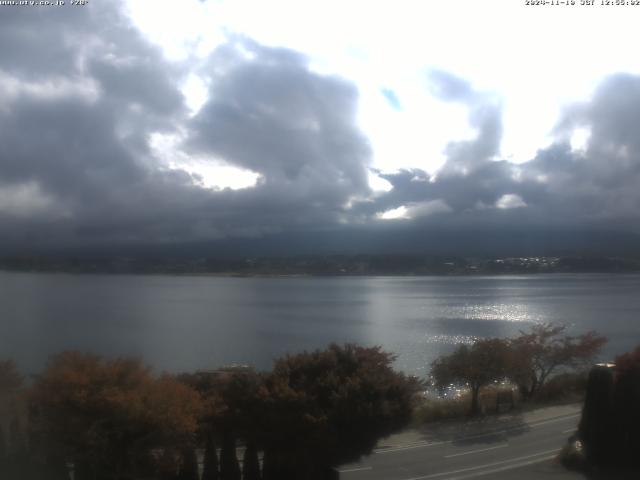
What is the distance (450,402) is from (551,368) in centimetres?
860

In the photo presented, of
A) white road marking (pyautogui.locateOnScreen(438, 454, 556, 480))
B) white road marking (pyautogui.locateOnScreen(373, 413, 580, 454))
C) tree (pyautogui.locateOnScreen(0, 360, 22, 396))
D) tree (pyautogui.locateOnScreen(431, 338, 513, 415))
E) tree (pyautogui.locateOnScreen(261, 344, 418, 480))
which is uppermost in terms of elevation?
tree (pyautogui.locateOnScreen(0, 360, 22, 396))

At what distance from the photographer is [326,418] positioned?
15.4m

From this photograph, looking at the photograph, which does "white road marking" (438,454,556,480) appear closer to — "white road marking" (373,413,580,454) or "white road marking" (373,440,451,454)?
"white road marking" (373,413,580,454)

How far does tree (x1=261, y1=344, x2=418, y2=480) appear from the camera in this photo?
15.5 metres

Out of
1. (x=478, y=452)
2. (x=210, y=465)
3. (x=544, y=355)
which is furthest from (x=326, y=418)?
(x=544, y=355)

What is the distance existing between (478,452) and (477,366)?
10.2 meters

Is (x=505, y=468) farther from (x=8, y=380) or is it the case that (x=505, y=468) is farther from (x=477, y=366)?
(x=8, y=380)

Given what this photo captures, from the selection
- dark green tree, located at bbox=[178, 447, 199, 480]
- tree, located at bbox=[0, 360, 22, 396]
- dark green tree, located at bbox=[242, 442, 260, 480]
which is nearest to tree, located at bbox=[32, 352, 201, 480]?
dark green tree, located at bbox=[178, 447, 199, 480]

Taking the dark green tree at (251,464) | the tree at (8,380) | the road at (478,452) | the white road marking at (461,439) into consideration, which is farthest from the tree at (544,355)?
the tree at (8,380)

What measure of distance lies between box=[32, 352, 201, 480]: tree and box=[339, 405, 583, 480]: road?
5.16 m

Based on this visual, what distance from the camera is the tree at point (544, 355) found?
102 ft

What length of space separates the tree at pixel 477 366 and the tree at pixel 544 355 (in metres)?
0.94

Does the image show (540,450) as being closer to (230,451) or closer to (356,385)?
(356,385)

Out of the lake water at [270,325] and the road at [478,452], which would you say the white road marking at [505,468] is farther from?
the lake water at [270,325]
